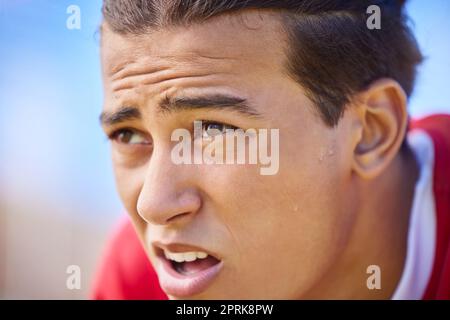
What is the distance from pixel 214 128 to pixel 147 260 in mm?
739

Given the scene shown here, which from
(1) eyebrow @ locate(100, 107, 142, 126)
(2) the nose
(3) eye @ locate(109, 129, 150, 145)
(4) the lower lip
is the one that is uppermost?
(1) eyebrow @ locate(100, 107, 142, 126)

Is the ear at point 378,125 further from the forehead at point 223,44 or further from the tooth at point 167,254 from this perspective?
the tooth at point 167,254

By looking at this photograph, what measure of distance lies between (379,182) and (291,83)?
1.11ft

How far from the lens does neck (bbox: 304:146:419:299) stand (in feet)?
4.39

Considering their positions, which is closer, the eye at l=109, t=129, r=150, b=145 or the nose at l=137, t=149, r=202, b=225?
the nose at l=137, t=149, r=202, b=225

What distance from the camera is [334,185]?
1.20 metres

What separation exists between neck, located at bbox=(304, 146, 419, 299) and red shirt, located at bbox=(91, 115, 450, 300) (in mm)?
74

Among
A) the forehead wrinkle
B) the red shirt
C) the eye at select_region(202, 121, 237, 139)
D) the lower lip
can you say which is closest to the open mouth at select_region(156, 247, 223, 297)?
the lower lip

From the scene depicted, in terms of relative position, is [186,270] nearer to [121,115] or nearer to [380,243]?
[121,115]

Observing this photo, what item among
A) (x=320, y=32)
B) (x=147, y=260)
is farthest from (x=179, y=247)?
(x=147, y=260)

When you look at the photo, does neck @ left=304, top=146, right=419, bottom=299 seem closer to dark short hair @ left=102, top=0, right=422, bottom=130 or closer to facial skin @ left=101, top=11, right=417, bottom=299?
facial skin @ left=101, top=11, right=417, bottom=299

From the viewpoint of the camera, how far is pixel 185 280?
3.96 feet
